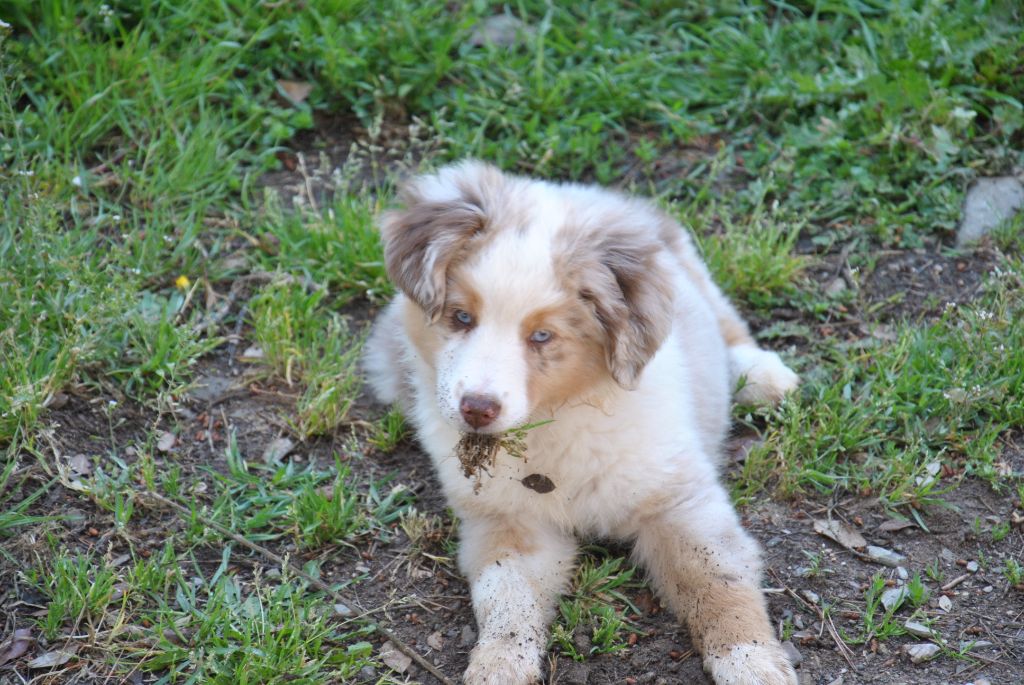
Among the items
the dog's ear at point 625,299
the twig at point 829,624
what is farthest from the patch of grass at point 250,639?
the twig at point 829,624

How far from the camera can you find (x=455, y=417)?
3240 millimetres

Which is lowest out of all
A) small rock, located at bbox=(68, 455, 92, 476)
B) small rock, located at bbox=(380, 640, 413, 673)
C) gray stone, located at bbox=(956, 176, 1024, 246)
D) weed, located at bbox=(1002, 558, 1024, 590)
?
small rock, located at bbox=(68, 455, 92, 476)

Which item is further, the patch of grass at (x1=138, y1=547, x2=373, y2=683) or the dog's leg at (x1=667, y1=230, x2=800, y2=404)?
the dog's leg at (x1=667, y1=230, x2=800, y2=404)

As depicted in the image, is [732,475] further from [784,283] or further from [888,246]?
[888,246]

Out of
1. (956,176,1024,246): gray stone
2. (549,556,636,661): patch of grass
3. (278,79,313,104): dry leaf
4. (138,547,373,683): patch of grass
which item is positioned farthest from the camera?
(278,79,313,104): dry leaf

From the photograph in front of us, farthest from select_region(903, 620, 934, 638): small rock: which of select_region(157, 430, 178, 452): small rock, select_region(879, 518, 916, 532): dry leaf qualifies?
select_region(157, 430, 178, 452): small rock

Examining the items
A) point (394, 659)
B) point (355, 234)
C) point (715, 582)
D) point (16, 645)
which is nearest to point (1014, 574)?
→ point (715, 582)

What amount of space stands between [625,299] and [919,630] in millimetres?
1308

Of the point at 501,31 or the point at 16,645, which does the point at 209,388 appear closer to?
the point at 16,645

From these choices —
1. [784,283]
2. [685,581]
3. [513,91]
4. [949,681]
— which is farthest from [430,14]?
[949,681]

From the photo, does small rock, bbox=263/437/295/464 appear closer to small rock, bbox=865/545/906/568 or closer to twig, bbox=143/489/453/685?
twig, bbox=143/489/453/685

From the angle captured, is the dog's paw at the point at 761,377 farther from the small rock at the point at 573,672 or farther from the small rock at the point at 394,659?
the small rock at the point at 394,659

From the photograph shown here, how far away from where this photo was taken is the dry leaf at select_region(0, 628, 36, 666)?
3314 mm

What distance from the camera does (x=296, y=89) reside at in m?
5.66
